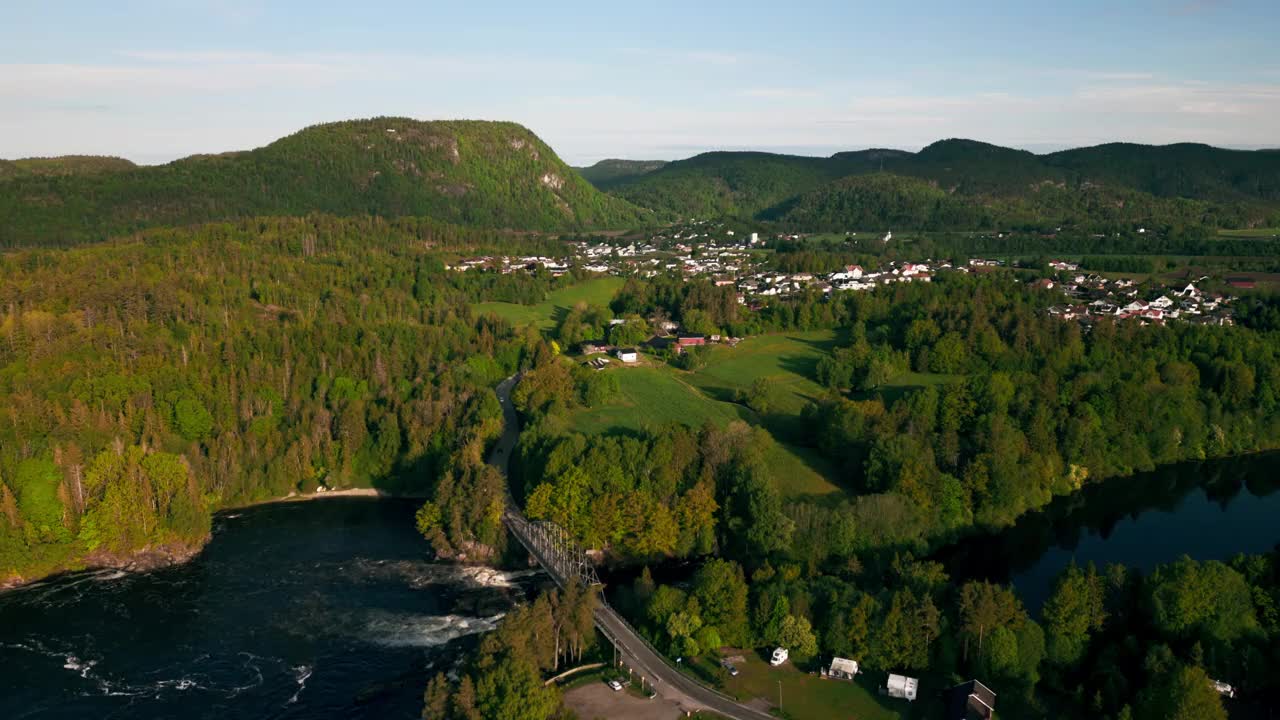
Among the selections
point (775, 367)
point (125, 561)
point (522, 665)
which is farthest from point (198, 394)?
point (775, 367)

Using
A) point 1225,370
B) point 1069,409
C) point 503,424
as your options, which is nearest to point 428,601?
point 503,424

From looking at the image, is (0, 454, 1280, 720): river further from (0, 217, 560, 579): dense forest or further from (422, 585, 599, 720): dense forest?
(422, 585, 599, 720): dense forest

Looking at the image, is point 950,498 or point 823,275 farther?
point 823,275

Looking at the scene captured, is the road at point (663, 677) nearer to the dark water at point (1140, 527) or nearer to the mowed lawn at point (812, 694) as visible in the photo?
the mowed lawn at point (812, 694)

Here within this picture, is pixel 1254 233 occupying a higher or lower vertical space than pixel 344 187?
lower

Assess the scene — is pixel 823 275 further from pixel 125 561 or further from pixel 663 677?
pixel 663 677

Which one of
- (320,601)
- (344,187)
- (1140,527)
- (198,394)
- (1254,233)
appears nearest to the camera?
(320,601)

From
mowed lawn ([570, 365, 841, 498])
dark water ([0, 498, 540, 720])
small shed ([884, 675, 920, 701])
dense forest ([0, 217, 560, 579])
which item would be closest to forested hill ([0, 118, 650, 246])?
dense forest ([0, 217, 560, 579])
